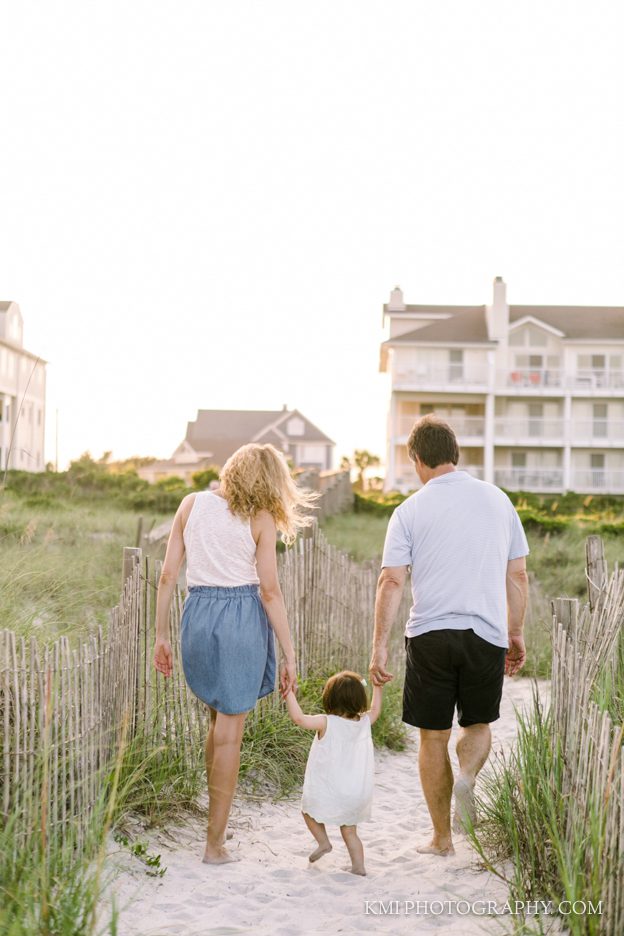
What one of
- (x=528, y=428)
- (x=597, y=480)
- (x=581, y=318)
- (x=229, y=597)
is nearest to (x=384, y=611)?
(x=229, y=597)

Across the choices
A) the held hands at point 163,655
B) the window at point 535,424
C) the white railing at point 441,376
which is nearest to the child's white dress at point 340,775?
the held hands at point 163,655

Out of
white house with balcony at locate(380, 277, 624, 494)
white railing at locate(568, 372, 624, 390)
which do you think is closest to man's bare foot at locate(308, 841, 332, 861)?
white house with balcony at locate(380, 277, 624, 494)

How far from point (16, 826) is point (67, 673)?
0.69 metres

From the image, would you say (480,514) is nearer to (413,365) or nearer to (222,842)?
(222,842)

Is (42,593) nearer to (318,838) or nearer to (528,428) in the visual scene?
(318,838)

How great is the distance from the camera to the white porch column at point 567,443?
4038cm

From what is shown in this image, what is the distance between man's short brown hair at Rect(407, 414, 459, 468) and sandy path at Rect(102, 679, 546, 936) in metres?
1.73

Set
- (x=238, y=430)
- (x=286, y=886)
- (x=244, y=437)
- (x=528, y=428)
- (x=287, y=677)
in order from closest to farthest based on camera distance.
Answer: (x=286, y=886), (x=287, y=677), (x=528, y=428), (x=244, y=437), (x=238, y=430)

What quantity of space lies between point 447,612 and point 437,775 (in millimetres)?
724

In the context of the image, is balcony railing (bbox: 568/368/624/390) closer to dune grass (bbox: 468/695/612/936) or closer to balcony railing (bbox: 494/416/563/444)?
balcony railing (bbox: 494/416/563/444)

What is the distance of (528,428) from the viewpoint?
135 feet

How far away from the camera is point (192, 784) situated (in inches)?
188

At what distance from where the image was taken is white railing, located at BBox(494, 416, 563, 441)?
4078 cm

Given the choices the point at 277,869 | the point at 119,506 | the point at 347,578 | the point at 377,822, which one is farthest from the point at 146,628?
the point at 119,506
